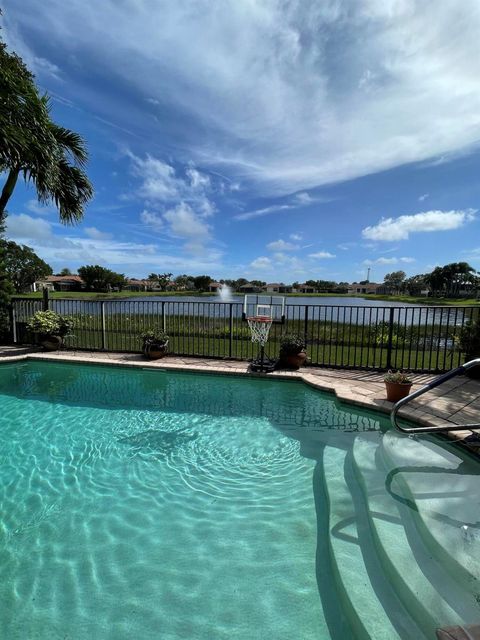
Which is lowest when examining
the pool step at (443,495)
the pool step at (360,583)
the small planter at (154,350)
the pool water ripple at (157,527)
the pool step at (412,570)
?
the pool water ripple at (157,527)

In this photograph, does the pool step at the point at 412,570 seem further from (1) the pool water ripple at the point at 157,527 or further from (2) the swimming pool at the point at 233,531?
(1) the pool water ripple at the point at 157,527

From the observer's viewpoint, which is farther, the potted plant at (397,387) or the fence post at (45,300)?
the fence post at (45,300)

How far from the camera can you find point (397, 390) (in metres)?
4.46

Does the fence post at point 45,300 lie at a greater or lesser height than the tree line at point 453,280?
lesser

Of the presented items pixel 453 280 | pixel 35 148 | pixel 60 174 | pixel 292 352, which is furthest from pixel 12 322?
pixel 453 280

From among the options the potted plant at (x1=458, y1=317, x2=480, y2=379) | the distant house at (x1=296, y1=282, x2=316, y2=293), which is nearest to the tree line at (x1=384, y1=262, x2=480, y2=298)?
the distant house at (x1=296, y1=282, x2=316, y2=293)

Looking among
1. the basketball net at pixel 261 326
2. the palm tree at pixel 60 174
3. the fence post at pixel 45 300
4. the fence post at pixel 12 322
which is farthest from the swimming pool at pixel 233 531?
the fence post at pixel 12 322

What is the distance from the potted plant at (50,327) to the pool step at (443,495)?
780 centimetres

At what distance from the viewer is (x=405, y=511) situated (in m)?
2.22

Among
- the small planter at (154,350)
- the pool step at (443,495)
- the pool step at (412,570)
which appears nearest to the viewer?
the pool step at (412,570)

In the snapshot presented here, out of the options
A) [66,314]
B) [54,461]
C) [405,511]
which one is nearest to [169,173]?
[66,314]

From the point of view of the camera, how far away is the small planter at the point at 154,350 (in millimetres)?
7188

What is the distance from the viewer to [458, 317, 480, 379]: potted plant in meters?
5.32

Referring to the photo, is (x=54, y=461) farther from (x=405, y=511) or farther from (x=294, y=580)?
(x=405, y=511)
